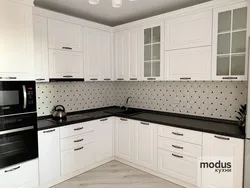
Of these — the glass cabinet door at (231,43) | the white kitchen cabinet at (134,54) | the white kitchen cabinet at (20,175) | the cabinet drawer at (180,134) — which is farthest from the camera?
the white kitchen cabinet at (134,54)

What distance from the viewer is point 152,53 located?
3.06m

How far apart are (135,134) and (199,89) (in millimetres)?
1250

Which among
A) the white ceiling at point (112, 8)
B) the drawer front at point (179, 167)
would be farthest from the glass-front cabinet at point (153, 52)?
the drawer front at point (179, 167)

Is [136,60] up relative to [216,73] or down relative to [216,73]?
up

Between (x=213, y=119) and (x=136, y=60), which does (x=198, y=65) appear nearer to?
(x=213, y=119)

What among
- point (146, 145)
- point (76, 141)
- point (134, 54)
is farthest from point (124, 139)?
point (134, 54)

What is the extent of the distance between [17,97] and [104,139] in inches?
62.7

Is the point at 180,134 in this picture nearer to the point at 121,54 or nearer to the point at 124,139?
the point at 124,139

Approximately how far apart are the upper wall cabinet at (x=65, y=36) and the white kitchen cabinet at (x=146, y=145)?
1.63 meters

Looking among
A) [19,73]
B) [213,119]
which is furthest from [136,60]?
[19,73]

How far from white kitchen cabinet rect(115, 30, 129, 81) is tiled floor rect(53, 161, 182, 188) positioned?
5.40 ft

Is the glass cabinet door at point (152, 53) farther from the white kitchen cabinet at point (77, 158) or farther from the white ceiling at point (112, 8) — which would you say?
the white kitchen cabinet at point (77, 158)

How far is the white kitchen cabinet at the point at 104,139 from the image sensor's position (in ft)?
10.2

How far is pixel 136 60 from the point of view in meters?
3.28
